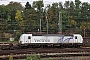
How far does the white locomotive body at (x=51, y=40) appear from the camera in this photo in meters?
32.2

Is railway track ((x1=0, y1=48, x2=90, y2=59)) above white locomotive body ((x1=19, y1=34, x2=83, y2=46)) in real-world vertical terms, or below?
below

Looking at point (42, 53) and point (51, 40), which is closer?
point (42, 53)

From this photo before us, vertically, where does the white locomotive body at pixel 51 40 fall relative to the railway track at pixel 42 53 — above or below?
above

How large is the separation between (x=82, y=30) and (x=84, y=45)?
71.7 ft

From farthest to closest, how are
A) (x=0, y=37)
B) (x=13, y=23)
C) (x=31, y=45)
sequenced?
(x=13, y=23), (x=0, y=37), (x=31, y=45)

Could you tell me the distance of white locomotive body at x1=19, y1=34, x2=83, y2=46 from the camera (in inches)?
1266

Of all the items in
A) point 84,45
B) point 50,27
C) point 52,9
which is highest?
point 52,9

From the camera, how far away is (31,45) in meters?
31.8

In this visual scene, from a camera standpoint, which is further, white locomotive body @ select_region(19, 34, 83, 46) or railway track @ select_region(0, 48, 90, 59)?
white locomotive body @ select_region(19, 34, 83, 46)

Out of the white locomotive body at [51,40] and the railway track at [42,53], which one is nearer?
the railway track at [42,53]

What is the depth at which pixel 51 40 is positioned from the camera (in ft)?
108

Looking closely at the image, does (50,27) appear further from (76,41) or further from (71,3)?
(76,41)

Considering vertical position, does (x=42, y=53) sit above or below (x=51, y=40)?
below

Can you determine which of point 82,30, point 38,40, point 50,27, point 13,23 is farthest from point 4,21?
point 38,40
